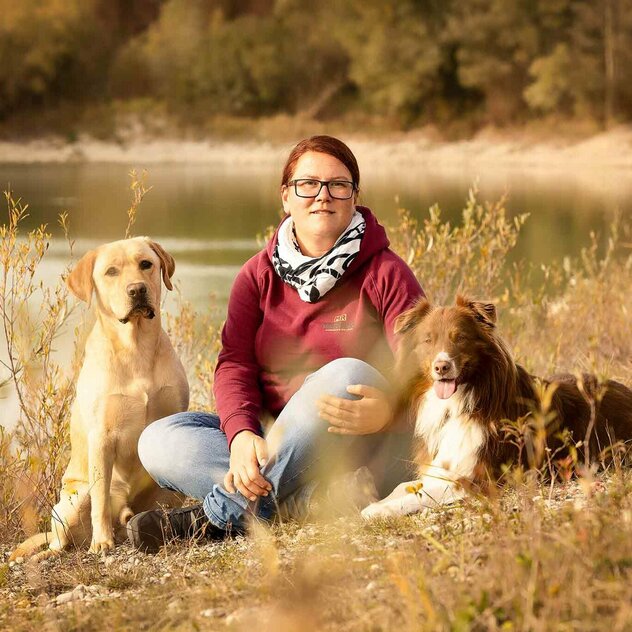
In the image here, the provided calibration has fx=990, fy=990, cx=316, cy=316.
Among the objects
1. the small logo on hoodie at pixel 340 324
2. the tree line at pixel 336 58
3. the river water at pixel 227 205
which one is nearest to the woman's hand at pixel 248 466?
the small logo on hoodie at pixel 340 324

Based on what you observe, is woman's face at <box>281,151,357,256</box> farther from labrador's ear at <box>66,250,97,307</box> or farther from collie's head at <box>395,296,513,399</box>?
labrador's ear at <box>66,250,97,307</box>

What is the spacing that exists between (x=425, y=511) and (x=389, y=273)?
39.3 inches

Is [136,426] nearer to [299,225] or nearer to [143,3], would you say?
[299,225]

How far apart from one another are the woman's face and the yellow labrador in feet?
2.17

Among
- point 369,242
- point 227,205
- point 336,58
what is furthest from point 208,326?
point 336,58

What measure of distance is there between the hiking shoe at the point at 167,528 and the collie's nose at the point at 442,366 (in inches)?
44.9

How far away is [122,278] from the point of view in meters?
4.20

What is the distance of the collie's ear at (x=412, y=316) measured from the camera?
12.8 ft

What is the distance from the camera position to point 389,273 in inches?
164

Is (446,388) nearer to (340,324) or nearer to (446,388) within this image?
(446,388)

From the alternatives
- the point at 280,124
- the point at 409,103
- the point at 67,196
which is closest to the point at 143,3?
the point at 280,124

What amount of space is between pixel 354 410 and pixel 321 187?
3.10 feet

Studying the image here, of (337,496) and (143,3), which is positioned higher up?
(143,3)

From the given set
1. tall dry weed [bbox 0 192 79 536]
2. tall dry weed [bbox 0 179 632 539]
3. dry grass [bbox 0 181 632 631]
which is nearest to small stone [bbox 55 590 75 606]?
dry grass [bbox 0 181 632 631]
